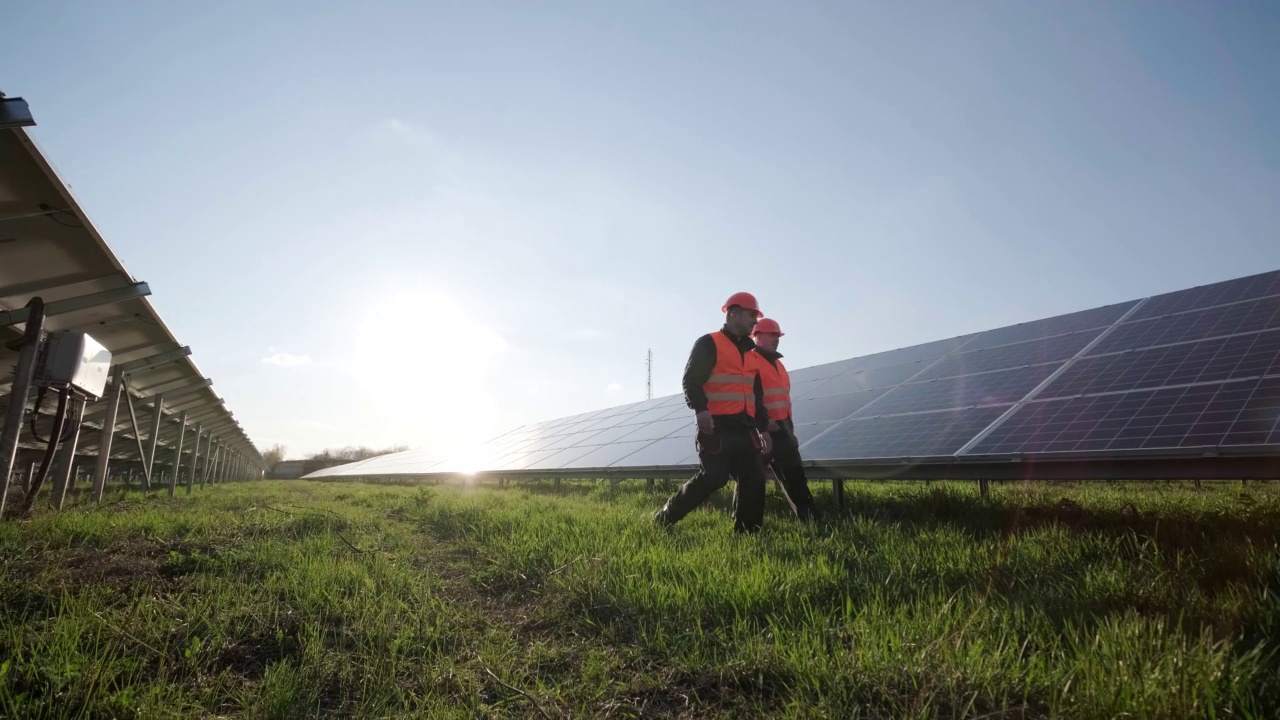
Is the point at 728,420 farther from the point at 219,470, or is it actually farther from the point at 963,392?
the point at 219,470

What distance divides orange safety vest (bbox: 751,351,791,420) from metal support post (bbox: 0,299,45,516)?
614 centimetres

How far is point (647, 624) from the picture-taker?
259 centimetres

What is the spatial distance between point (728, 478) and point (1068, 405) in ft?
10.7

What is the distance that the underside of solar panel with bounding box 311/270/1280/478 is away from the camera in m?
4.27

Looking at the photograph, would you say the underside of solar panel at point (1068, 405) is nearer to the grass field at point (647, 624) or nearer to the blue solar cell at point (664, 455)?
the blue solar cell at point (664, 455)

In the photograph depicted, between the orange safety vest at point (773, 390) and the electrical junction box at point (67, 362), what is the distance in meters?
6.37

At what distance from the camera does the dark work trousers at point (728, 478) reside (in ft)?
16.3

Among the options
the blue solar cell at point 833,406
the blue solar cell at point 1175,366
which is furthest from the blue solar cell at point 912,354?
the blue solar cell at point 1175,366

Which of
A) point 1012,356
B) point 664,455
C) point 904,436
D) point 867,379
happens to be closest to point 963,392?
point 1012,356

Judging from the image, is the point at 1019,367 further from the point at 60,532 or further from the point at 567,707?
the point at 60,532

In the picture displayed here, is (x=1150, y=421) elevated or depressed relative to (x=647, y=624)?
elevated

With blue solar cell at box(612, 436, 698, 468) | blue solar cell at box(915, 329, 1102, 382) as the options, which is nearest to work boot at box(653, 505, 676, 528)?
blue solar cell at box(612, 436, 698, 468)

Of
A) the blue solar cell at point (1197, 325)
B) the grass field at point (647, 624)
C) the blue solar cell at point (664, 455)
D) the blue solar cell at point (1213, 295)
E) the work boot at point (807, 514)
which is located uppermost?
the blue solar cell at point (1213, 295)

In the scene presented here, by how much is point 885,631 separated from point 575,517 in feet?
12.3
